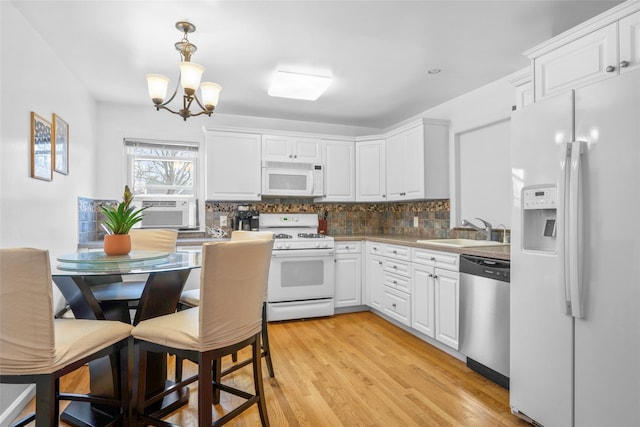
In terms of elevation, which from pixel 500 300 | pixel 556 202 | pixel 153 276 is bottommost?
pixel 500 300

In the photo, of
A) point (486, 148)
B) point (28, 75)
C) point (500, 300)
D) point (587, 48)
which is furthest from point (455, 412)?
point (28, 75)

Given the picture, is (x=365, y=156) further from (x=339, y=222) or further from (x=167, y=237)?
(x=167, y=237)

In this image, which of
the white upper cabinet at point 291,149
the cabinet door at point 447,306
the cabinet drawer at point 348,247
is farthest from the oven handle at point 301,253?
the cabinet door at point 447,306

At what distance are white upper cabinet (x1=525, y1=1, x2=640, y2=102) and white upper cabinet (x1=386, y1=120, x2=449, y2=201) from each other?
1.61 meters

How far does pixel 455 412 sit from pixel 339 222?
9.51 ft

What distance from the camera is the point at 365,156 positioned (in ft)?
14.2

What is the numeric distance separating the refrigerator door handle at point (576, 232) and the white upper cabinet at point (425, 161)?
1989mm

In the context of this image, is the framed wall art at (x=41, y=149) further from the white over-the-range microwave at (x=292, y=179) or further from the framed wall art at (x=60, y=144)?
the white over-the-range microwave at (x=292, y=179)

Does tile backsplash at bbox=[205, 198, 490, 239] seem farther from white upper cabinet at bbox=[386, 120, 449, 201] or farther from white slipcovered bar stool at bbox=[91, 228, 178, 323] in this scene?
white slipcovered bar stool at bbox=[91, 228, 178, 323]

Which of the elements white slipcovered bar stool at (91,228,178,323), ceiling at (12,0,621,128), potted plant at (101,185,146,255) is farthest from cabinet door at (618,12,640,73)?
white slipcovered bar stool at (91,228,178,323)

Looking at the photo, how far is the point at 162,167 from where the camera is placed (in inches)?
160

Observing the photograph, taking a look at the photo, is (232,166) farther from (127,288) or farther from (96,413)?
(96,413)

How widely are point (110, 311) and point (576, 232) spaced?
7.84 ft

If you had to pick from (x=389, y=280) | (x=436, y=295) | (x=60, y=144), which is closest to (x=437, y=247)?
(x=436, y=295)
